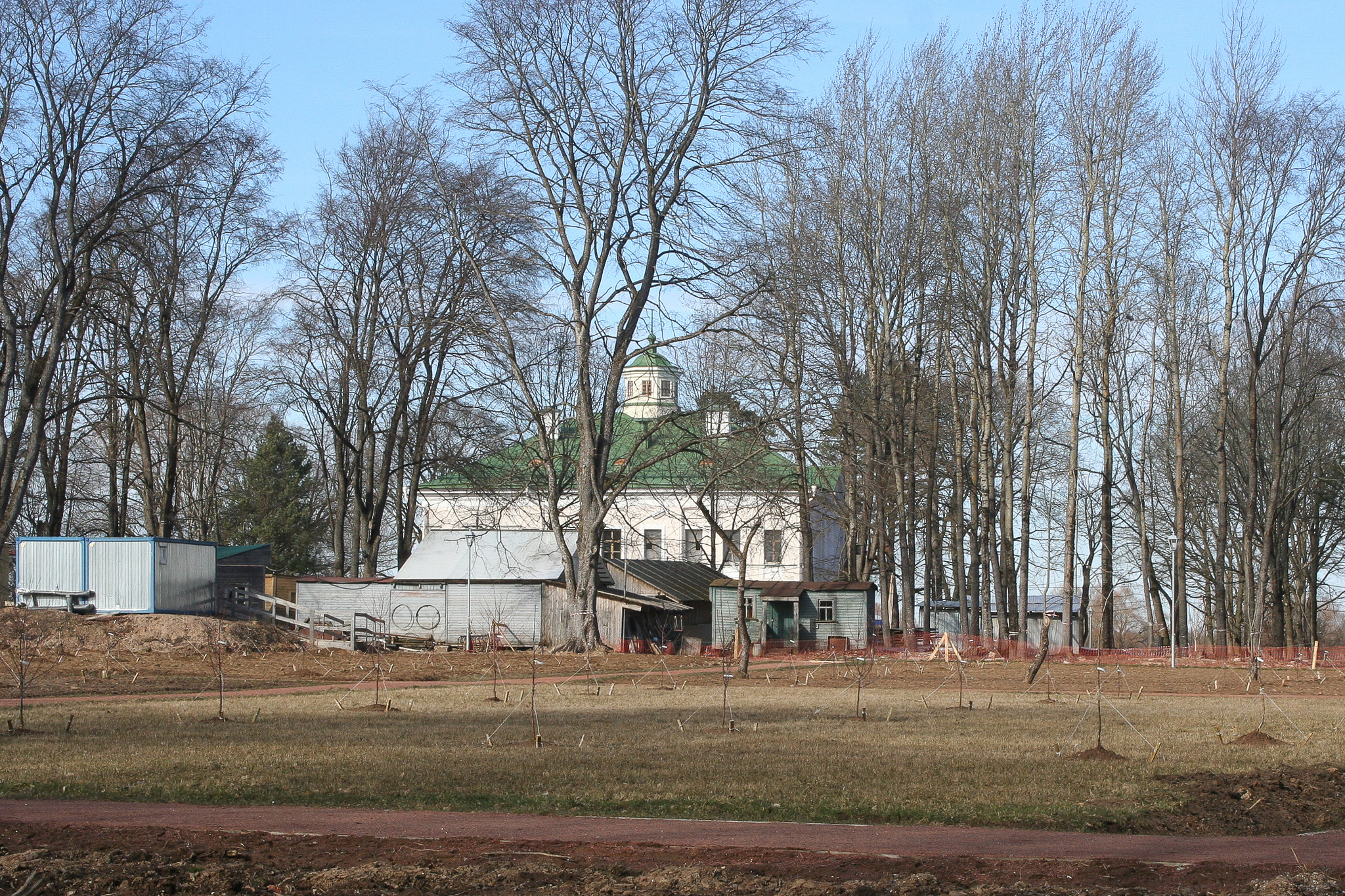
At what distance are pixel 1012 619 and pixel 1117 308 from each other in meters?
16.6

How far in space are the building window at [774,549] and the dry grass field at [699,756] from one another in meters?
40.4

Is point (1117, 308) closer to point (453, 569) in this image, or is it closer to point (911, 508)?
point (911, 508)

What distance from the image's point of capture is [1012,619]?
52.4 m

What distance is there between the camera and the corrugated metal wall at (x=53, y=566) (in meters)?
36.0

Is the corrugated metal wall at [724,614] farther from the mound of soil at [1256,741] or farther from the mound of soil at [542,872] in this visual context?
the mound of soil at [542,872]

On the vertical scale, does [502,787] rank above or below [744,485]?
below

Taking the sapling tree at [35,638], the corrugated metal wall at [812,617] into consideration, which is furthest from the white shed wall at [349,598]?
the corrugated metal wall at [812,617]

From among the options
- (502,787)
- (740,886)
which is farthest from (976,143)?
(740,886)

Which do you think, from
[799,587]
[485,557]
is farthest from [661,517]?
[485,557]

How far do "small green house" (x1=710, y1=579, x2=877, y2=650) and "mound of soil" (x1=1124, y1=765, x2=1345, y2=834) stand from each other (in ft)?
108

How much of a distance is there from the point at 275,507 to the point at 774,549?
27182 millimetres

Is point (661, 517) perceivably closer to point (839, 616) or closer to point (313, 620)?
point (839, 616)

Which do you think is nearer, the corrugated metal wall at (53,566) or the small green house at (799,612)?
the corrugated metal wall at (53,566)

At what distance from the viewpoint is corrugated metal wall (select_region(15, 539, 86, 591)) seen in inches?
1419
